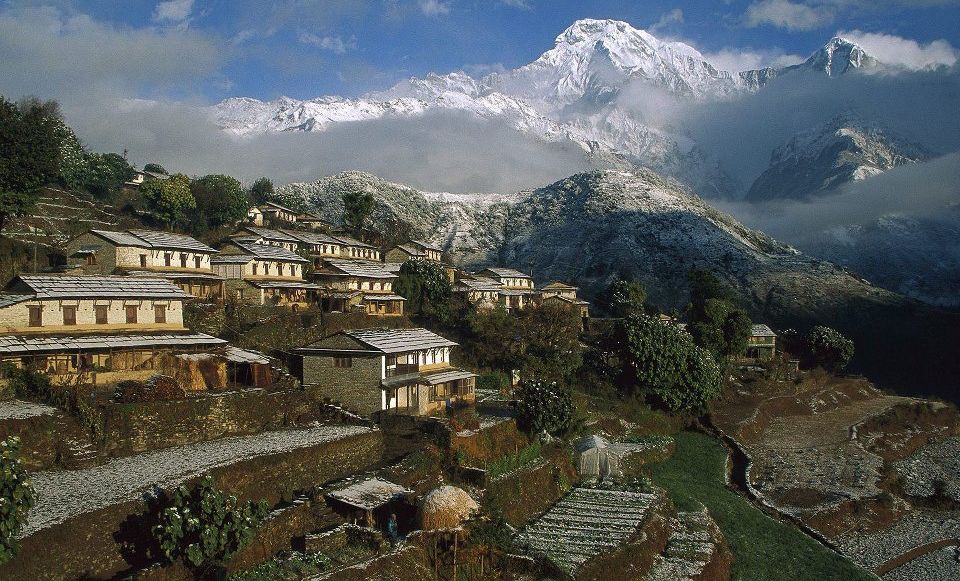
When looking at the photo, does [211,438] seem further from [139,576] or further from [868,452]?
[868,452]

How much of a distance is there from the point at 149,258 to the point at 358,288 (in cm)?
1796

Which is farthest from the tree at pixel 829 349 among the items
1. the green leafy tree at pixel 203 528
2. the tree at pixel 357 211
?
the green leafy tree at pixel 203 528

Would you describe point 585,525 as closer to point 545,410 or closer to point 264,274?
point 545,410

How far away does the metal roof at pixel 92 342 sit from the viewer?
1046 inches

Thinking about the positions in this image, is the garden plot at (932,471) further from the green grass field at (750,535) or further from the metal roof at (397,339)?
the metal roof at (397,339)

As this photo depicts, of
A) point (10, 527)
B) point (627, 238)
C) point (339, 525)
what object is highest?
point (627, 238)

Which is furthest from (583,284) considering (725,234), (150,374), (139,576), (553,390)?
(139,576)

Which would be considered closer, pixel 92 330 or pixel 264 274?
pixel 92 330

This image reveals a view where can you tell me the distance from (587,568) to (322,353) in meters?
18.4

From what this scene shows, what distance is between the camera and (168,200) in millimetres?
64938

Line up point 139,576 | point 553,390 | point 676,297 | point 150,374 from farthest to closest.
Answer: point 676,297 < point 553,390 < point 150,374 < point 139,576

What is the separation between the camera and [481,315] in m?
54.9

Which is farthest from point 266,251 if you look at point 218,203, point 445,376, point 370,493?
point 370,493

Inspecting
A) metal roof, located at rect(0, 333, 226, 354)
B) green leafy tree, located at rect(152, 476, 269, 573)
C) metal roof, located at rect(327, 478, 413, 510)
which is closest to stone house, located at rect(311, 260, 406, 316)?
metal roof, located at rect(0, 333, 226, 354)
